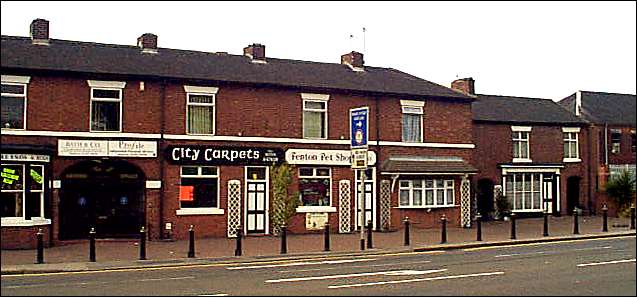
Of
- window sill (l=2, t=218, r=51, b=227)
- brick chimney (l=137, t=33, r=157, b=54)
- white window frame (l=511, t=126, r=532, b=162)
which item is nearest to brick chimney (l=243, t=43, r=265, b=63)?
brick chimney (l=137, t=33, r=157, b=54)

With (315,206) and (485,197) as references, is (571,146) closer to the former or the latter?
(485,197)

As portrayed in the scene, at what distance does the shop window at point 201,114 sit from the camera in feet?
97.6

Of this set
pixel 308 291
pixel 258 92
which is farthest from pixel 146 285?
pixel 258 92

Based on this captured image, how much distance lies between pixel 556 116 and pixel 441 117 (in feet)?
40.2

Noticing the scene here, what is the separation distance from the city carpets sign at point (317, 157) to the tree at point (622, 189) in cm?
1250

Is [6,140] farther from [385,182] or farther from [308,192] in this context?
[385,182]

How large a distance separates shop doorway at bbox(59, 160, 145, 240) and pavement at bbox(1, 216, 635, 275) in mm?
A: 924

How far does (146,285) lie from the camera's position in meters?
15.4

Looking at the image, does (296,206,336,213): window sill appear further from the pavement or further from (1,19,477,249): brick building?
the pavement

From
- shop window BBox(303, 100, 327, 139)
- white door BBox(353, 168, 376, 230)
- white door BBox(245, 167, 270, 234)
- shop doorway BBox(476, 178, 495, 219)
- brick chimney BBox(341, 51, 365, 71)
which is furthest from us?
shop doorway BBox(476, 178, 495, 219)

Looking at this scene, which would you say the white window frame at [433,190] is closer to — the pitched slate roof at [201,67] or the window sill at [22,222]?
the pitched slate roof at [201,67]

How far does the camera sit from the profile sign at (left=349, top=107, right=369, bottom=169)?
25641 millimetres

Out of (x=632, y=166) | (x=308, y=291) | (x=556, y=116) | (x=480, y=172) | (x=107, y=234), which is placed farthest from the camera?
(x=556, y=116)

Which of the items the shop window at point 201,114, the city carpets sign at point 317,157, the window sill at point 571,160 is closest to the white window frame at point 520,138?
the window sill at point 571,160
